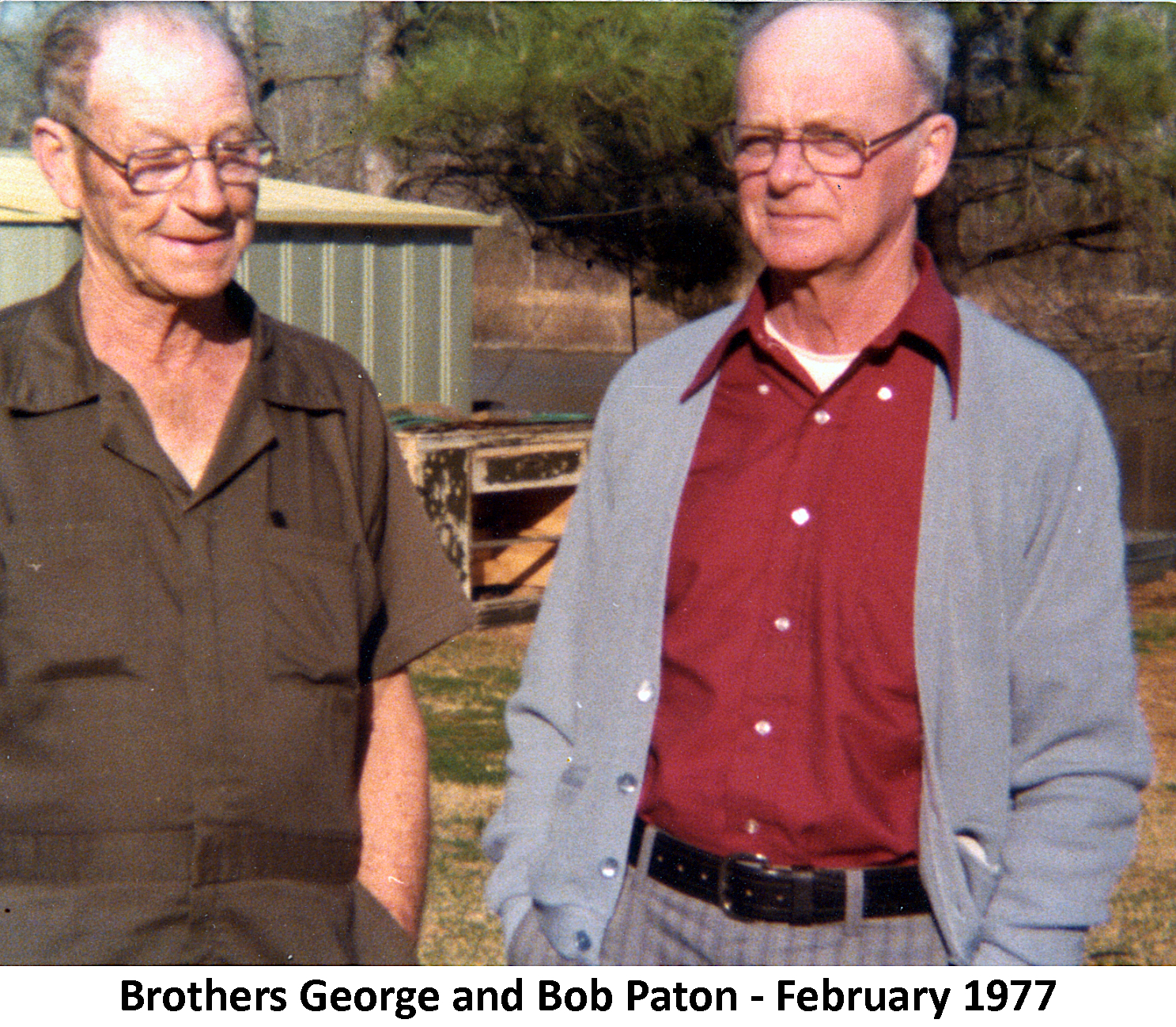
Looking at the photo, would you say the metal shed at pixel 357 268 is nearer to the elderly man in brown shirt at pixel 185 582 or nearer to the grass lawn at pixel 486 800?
the grass lawn at pixel 486 800

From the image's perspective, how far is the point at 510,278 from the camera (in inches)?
1221

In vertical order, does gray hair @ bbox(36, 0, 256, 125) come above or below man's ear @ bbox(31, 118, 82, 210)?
above

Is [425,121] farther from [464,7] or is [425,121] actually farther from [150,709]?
[150,709]

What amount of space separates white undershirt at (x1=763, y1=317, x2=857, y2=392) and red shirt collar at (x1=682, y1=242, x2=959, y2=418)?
46mm

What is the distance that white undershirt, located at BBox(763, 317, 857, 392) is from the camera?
2.21 meters

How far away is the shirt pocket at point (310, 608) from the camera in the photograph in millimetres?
2000

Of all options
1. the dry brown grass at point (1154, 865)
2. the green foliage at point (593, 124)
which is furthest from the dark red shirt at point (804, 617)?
the green foliage at point (593, 124)

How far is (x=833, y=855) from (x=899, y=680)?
24 cm

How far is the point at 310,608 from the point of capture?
6.68ft

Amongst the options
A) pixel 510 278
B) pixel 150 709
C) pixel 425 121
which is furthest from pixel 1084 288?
pixel 510 278

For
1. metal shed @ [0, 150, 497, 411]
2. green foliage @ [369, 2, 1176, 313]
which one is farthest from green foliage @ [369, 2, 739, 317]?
metal shed @ [0, 150, 497, 411]

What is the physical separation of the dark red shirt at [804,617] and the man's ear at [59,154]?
94 cm

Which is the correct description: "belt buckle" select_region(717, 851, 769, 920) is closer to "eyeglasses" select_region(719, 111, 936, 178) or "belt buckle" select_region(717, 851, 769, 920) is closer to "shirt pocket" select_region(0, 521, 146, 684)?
"shirt pocket" select_region(0, 521, 146, 684)

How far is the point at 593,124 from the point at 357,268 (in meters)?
1.60
